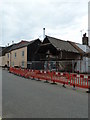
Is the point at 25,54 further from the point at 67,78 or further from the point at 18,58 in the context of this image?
the point at 67,78

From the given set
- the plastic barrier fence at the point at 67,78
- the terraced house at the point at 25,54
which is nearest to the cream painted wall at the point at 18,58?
the terraced house at the point at 25,54

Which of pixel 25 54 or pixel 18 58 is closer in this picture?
pixel 25 54

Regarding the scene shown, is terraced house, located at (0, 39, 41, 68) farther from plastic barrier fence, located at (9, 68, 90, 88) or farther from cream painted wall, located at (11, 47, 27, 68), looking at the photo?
plastic barrier fence, located at (9, 68, 90, 88)

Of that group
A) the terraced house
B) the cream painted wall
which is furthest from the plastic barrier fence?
the cream painted wall

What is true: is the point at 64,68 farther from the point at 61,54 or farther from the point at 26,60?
the point at 26,60

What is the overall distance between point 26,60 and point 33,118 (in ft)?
107

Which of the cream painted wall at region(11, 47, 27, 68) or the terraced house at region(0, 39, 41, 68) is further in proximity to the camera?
the cream painted wall at region(11, 47, 27, 68)

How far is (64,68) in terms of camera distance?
76.3 ft

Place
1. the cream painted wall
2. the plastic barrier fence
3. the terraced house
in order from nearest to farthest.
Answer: the plastic barrier fence
the terraced house
the cream painted wall

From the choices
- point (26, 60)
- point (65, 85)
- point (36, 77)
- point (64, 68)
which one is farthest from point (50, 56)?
point (65, 85)

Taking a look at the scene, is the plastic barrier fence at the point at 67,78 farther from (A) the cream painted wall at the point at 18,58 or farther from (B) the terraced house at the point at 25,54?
(A) the cream painted wall at the point at 18,58

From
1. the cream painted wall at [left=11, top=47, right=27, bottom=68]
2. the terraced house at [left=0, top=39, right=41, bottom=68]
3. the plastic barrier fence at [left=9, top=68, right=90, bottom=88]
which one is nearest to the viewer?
the plastic barrier fence at [left=9, top=68, right=90, bottom=88]

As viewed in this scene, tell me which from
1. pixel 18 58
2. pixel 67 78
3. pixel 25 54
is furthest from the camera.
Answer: pixel 18 58

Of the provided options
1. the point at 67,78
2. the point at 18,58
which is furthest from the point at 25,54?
the point at 67,78
